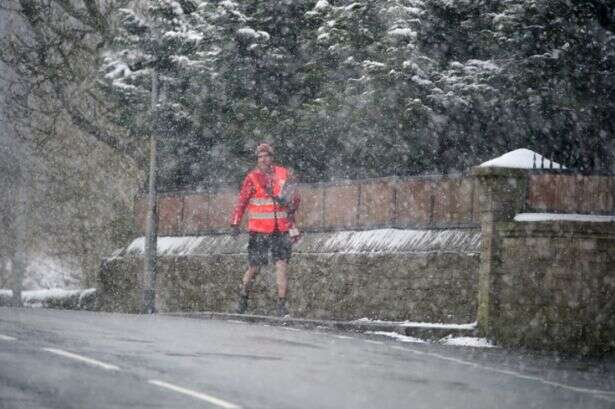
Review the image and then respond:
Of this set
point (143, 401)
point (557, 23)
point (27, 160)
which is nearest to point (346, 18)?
point (557, 23)

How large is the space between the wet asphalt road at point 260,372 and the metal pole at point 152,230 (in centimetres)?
979

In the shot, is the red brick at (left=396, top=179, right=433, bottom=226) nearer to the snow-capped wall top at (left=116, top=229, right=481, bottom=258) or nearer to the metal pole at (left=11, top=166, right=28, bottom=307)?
the snow-capped wall top at (left=116, top=229, right=481, bottom=258)

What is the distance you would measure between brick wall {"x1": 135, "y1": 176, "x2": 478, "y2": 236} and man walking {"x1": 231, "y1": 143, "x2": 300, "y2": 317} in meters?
1.58

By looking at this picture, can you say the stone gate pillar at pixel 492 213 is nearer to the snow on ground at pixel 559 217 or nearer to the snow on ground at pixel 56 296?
the snow on ground at pixel 559 217

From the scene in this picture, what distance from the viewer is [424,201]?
19.2 metres

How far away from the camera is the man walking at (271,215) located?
19000mm

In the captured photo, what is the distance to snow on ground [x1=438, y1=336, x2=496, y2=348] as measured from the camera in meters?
16.0

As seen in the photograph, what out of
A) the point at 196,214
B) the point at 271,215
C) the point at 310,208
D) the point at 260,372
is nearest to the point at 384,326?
the point at 271,215

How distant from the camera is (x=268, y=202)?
19156 millimetres

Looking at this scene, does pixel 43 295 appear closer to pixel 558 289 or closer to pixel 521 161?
pixel 521 161

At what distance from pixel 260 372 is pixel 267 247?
8.77 m

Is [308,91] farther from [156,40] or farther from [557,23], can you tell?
[557,23]

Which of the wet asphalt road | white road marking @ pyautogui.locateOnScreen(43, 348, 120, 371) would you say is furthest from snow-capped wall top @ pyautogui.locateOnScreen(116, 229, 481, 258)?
white road marking @ pyautogui.locateOnScreen(43, 348, 120, 371)

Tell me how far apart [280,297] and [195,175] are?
8393 millimetres
